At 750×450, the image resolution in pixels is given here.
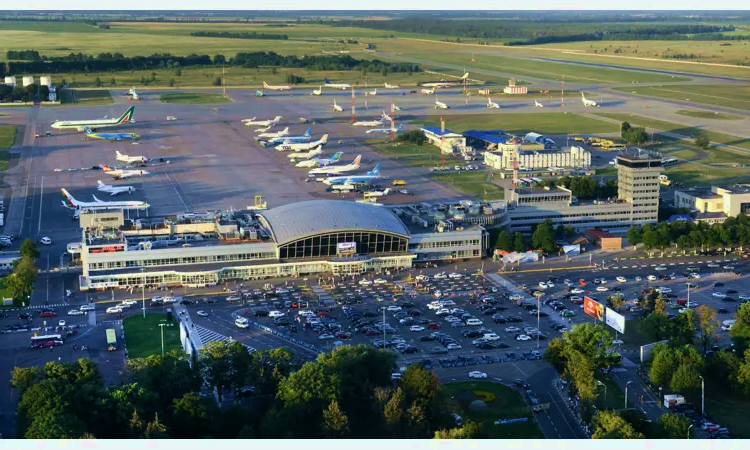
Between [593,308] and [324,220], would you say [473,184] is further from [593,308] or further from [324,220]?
[593,308]

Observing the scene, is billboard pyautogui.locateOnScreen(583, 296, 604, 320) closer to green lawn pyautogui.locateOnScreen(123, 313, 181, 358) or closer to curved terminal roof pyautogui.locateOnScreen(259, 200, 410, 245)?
curved terminal roof pyautogui.locateOnScreen(259, 200, 410, 245)

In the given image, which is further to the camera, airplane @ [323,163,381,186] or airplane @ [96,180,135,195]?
airplane @ [323,163,381,186]

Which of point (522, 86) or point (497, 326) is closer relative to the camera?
point (497, 326)

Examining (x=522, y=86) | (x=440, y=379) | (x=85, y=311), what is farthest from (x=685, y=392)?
(x=522, y=86)

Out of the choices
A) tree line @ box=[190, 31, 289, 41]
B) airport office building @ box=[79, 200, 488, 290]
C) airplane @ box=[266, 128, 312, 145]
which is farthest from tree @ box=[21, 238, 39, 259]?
tree line @ box=[190, 31, 289, 41]

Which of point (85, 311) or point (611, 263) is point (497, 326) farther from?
point (85, 311)

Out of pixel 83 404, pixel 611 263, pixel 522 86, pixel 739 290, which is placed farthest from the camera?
pixel 522 86

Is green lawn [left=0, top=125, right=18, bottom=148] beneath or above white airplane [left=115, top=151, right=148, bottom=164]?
above
